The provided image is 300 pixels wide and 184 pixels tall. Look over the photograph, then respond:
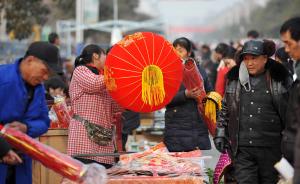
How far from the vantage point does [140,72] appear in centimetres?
741

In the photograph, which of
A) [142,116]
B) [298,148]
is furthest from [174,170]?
A: [142,116]

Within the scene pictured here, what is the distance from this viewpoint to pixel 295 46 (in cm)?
596

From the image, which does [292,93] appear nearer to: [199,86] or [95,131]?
[95,131]

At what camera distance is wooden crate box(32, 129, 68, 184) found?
27.6 ft

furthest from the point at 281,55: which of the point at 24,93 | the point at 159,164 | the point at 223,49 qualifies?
the point at 24,93

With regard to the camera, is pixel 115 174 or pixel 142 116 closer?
pixel 115 174

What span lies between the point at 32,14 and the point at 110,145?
1728 cm

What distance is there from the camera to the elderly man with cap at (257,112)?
7098 mm

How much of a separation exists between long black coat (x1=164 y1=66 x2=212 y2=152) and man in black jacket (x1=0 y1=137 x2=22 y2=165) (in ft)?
11.6

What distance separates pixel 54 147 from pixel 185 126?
1.49m

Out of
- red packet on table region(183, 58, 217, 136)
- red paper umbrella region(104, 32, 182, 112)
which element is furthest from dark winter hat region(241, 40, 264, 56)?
red packet on table region(183, 58, 217, 136)

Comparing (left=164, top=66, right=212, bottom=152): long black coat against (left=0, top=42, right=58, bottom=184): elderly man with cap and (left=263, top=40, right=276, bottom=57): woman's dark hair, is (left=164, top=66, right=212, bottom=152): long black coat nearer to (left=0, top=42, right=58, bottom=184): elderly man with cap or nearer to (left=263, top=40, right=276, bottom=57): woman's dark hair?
(left=263, top=40, right=276, bottom=57): woman's dark hair

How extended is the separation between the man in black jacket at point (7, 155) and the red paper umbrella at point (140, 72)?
181 centimetres

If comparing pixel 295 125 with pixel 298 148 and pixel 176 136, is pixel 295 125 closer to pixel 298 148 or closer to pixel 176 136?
pixel 298 148
